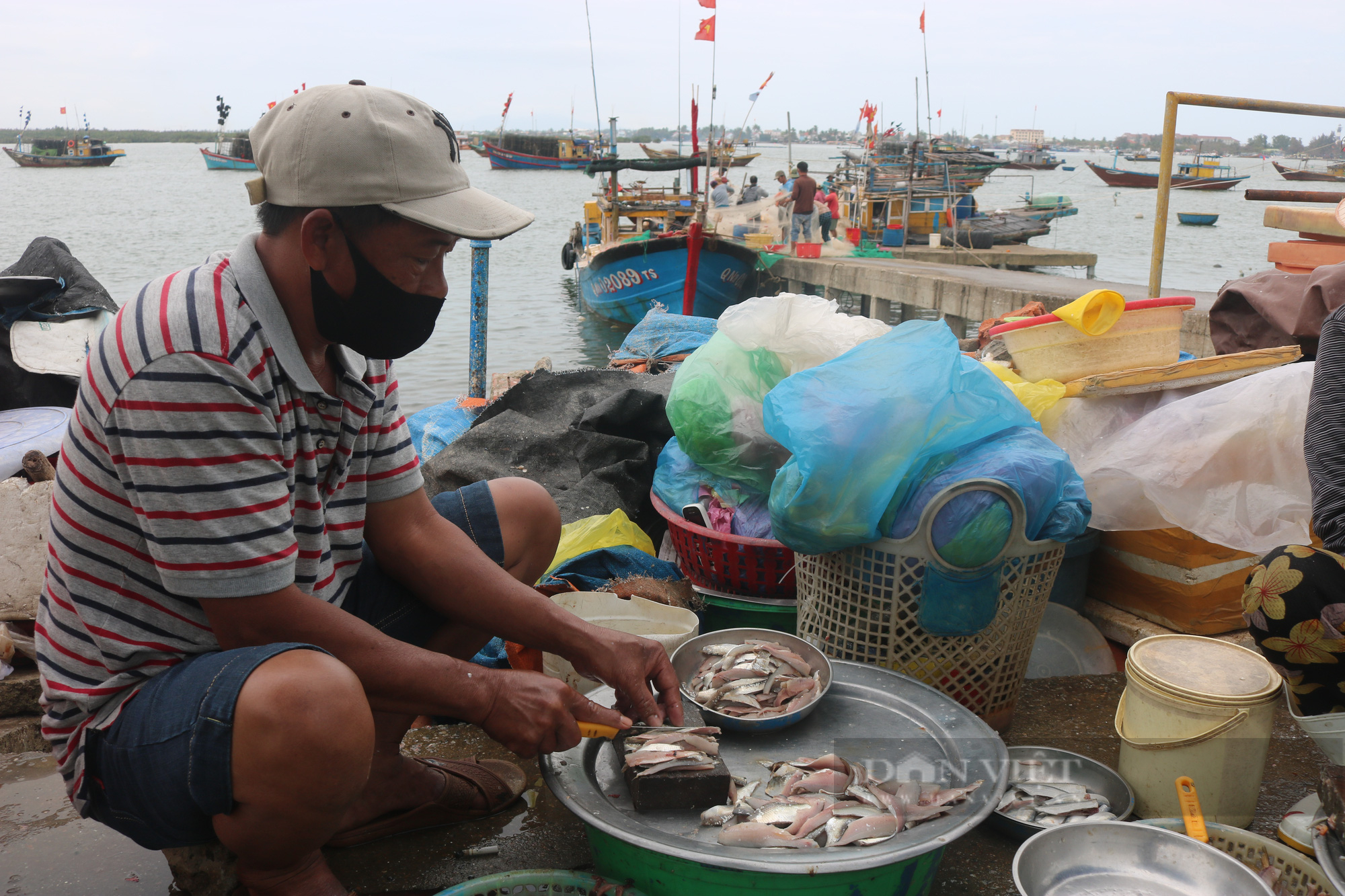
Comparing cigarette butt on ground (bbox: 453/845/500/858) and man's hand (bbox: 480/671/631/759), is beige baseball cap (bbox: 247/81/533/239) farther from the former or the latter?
cigarette butt on ground (bbox: 453/845/500/858)

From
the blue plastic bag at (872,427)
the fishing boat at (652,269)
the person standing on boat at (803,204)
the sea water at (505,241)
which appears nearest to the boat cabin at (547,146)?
the sea water at (505,241)

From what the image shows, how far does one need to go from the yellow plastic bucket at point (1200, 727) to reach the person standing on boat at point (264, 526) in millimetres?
1158

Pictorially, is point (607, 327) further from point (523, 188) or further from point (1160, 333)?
point (523, 188)

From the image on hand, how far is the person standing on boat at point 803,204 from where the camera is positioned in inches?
699

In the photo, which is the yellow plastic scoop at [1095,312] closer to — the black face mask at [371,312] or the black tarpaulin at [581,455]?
the black tarpaulin at [581,455]

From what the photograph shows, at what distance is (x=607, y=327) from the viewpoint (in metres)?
18.0

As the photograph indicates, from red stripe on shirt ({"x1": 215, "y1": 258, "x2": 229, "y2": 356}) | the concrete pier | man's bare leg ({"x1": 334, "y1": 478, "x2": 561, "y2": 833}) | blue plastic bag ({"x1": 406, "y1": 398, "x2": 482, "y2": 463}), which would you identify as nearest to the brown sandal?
man's bare leg ({"x1": 334, "y1": 478, "x2": 561, "y2": 833})

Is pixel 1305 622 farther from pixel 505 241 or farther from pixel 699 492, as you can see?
pixel 505 241

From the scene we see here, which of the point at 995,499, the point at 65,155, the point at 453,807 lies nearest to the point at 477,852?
the point at 453,807

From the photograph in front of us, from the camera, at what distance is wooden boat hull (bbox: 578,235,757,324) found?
14633 millimetres

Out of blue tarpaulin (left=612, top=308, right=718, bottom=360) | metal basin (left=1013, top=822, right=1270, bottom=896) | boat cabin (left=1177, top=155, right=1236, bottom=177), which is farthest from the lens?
boat cabin (left=1177, top=155, right=1236, bottom=177)

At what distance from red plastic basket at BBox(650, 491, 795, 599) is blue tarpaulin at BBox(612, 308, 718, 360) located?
374 centimetres

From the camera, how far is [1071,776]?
7.00 ft

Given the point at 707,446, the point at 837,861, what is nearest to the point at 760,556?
the point at 707,446
